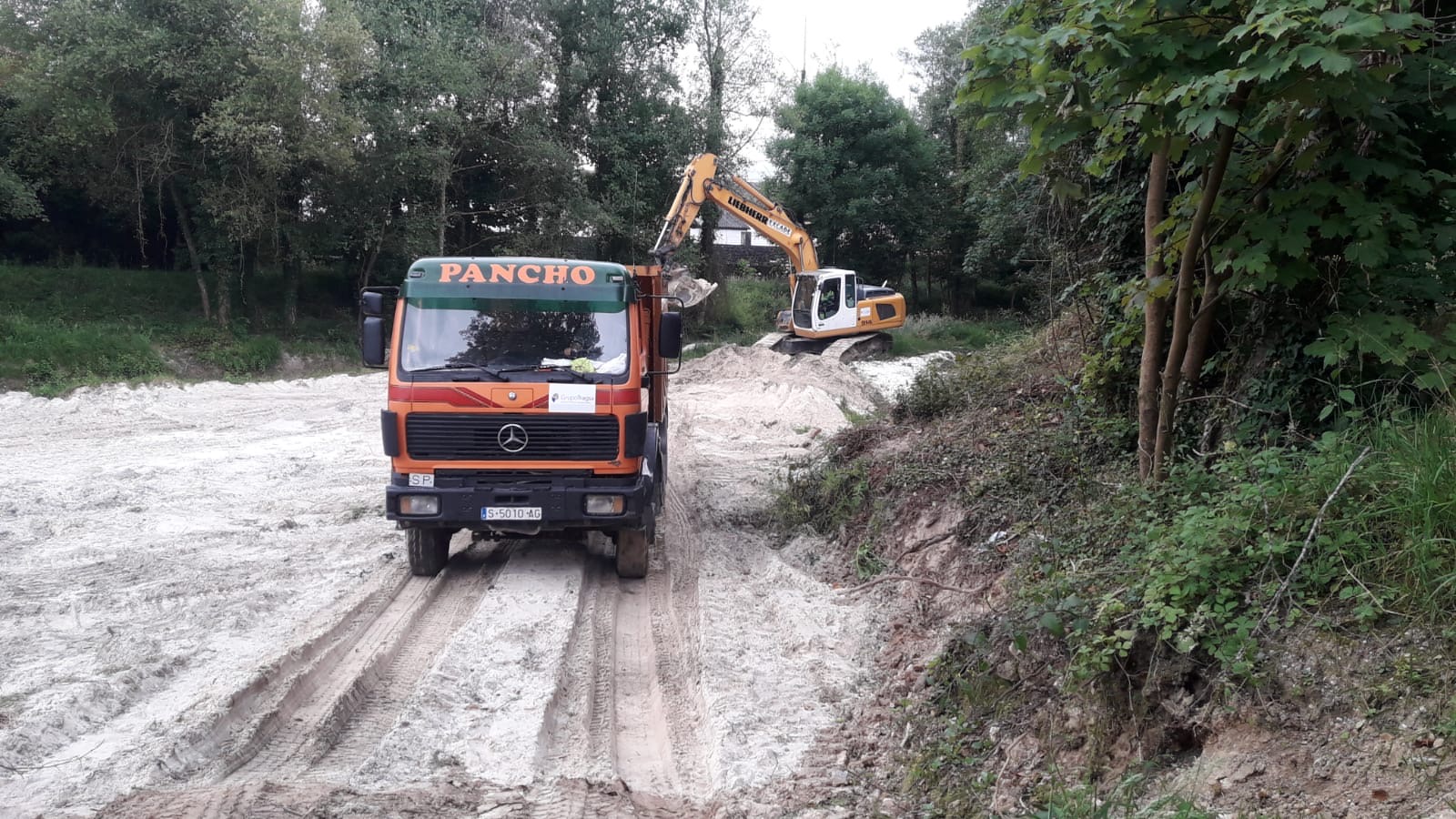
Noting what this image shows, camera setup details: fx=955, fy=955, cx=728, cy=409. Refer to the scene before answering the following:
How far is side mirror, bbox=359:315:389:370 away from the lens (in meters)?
8.09

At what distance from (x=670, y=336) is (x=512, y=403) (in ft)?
5.28

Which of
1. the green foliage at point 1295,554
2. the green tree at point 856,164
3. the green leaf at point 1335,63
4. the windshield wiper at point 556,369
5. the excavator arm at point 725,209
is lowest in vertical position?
the green foliage at point 1295,554

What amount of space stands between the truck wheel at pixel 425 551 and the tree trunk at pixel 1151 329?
18.2 ft

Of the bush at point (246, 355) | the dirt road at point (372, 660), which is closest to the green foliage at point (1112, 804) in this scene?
the dirt road at point (372, 660)

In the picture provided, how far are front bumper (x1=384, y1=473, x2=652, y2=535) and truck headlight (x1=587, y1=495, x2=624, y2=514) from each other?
30mm

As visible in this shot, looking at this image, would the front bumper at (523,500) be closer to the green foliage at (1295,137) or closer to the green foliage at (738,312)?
the green foliage at (1295,137)

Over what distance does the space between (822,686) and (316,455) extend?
1064cm

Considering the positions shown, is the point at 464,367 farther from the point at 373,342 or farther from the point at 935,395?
the point at 935,395

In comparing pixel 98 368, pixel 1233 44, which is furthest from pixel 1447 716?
pixel 98 368

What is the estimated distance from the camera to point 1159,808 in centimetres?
353

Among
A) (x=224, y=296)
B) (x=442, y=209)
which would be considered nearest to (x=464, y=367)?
(x=224, y=296)

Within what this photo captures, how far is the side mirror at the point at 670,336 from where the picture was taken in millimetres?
8555

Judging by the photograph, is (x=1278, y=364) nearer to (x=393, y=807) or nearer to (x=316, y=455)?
(x=393, y=807)

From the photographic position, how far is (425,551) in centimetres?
827
